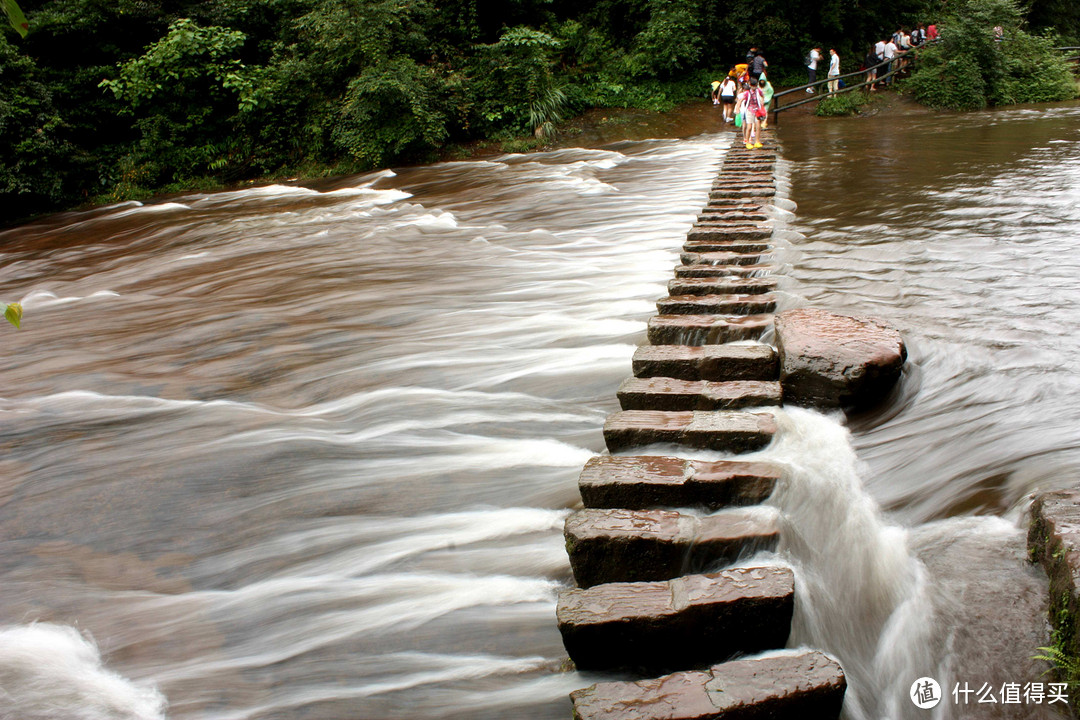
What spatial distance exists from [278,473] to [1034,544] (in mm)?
3416

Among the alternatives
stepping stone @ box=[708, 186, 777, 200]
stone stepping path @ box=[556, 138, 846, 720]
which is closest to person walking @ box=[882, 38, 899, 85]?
stepping stone @ box=[708, 186, 777, 200]

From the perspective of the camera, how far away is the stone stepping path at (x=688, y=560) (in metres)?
2.14

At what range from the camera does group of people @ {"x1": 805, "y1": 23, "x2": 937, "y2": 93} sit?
20953 mm

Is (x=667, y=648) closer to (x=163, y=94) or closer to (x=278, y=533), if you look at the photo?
(x=278, y=533)

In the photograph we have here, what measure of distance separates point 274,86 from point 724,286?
1775 cm

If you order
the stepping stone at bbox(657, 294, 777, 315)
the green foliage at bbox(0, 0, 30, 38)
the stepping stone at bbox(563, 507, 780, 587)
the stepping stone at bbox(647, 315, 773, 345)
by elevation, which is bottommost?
the stepping stone at bbox(563, 507, 780, 587)

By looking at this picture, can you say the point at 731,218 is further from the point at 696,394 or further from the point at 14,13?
the point at 14,13

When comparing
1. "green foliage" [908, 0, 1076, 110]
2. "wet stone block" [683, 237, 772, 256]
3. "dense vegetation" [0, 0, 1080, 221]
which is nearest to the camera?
"wet stone block" [683, 237, 772, 256]

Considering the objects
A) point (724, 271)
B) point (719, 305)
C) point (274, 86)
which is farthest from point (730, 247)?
point (274, 86)

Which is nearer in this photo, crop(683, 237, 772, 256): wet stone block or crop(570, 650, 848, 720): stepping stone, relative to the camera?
crop(570, 650, 848, 720): stepping stone

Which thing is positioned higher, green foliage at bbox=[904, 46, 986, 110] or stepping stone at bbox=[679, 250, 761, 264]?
green foliage at bbox=[904, 46, 986, 110]

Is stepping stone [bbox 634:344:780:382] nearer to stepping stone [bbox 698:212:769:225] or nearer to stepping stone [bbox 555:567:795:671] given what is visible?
stepping stone [bbox 555:567:795:671]

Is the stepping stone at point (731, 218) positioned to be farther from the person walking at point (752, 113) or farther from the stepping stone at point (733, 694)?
the person walking at point (752, 113)

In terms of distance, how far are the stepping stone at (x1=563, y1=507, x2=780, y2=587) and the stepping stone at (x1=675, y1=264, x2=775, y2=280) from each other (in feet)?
10.9
